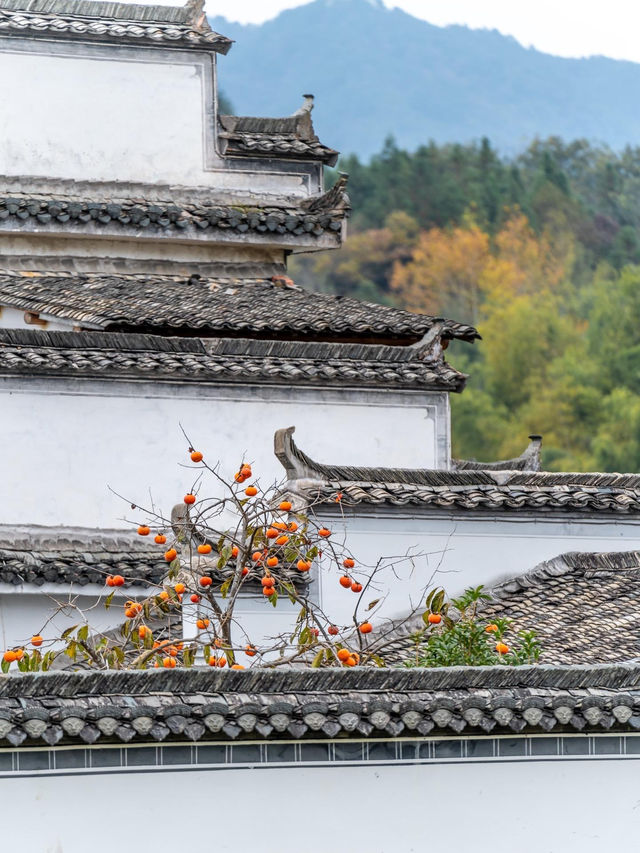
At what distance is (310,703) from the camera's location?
26.9 feet

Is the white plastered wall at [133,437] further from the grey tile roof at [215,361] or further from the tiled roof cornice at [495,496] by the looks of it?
the tiled roof cornice at [495,496]

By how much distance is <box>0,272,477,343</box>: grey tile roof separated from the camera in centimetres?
1502

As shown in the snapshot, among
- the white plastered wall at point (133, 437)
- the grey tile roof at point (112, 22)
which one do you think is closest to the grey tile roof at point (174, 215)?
the grey tile roof at point (112, 22)

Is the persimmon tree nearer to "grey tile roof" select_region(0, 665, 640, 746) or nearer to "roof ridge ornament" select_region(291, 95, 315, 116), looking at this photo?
"grey tile roof" select_region(0, 665, 640, 746)

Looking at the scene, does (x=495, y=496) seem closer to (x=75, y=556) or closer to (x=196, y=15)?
(x=75, y=556)

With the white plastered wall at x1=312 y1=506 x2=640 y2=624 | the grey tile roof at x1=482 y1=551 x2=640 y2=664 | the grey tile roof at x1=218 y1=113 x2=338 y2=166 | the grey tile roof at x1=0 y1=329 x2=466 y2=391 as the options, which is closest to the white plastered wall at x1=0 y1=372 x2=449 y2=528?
the grey tile roof at x1=0 y1=329 x2=466 y2=391

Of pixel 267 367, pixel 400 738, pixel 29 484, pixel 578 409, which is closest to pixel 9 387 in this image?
pixel 29 484

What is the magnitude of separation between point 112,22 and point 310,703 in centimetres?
1118

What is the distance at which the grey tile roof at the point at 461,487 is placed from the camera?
1198 cm

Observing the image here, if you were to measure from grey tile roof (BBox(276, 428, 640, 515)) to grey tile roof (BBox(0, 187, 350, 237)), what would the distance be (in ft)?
15.4

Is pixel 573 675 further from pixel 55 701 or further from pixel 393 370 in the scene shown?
pixel 393 370

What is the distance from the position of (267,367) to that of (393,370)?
1.16 m

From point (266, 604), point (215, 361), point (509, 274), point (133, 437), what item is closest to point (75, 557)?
point (133, 437)

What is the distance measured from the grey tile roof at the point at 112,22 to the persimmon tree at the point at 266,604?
20.3ft
